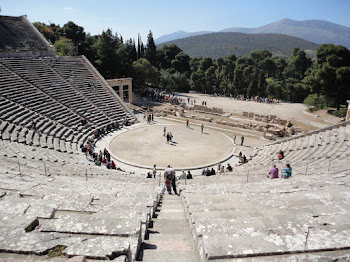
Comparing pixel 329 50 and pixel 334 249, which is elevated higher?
pixel 329 50

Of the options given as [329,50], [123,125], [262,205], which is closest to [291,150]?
[262,205]

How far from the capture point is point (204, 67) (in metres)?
75.7

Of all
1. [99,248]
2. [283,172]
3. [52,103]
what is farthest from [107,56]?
[99,248]

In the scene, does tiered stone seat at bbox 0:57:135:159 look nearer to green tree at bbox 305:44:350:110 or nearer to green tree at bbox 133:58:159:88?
green tree at bbox 133:58:159:88

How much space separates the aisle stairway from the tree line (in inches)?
1447

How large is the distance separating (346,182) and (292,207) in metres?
3.42

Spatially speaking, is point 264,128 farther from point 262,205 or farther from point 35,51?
point 35,51

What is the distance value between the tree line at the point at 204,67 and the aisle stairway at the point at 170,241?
36.8 meters

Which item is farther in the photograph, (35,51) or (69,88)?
(35,51)

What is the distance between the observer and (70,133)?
72.6 feet

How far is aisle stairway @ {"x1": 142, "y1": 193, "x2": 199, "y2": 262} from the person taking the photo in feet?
13.7

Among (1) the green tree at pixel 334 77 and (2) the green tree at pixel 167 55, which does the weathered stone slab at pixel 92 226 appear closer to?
(1) the green tree at pixel 334 77

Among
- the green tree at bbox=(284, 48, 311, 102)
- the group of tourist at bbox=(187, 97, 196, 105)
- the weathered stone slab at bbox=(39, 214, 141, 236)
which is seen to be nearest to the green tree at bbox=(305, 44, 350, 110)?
the group of tourist at bbox=(187, 97, 196, 105)

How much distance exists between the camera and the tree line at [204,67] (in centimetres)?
3597
